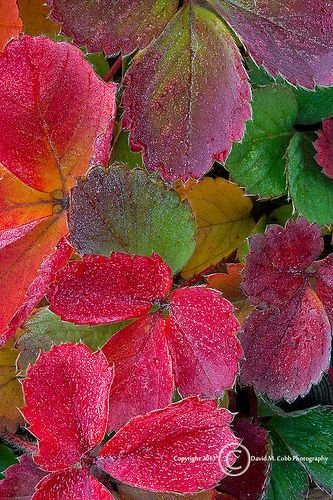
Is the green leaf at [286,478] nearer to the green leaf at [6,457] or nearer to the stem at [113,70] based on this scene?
the green leaf at [6,457]

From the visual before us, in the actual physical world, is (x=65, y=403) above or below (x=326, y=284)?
below

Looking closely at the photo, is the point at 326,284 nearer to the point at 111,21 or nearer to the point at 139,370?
the point at 139,370

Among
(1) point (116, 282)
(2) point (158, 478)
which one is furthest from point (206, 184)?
(2) point (158, 478)

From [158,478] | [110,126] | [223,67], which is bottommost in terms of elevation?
[158,478]

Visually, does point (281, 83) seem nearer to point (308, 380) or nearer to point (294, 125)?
point (294, 125)

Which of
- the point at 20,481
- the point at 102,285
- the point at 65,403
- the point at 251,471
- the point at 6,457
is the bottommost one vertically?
the point at 6,457

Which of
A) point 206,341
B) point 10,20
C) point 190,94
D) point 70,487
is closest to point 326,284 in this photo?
point 206,341
